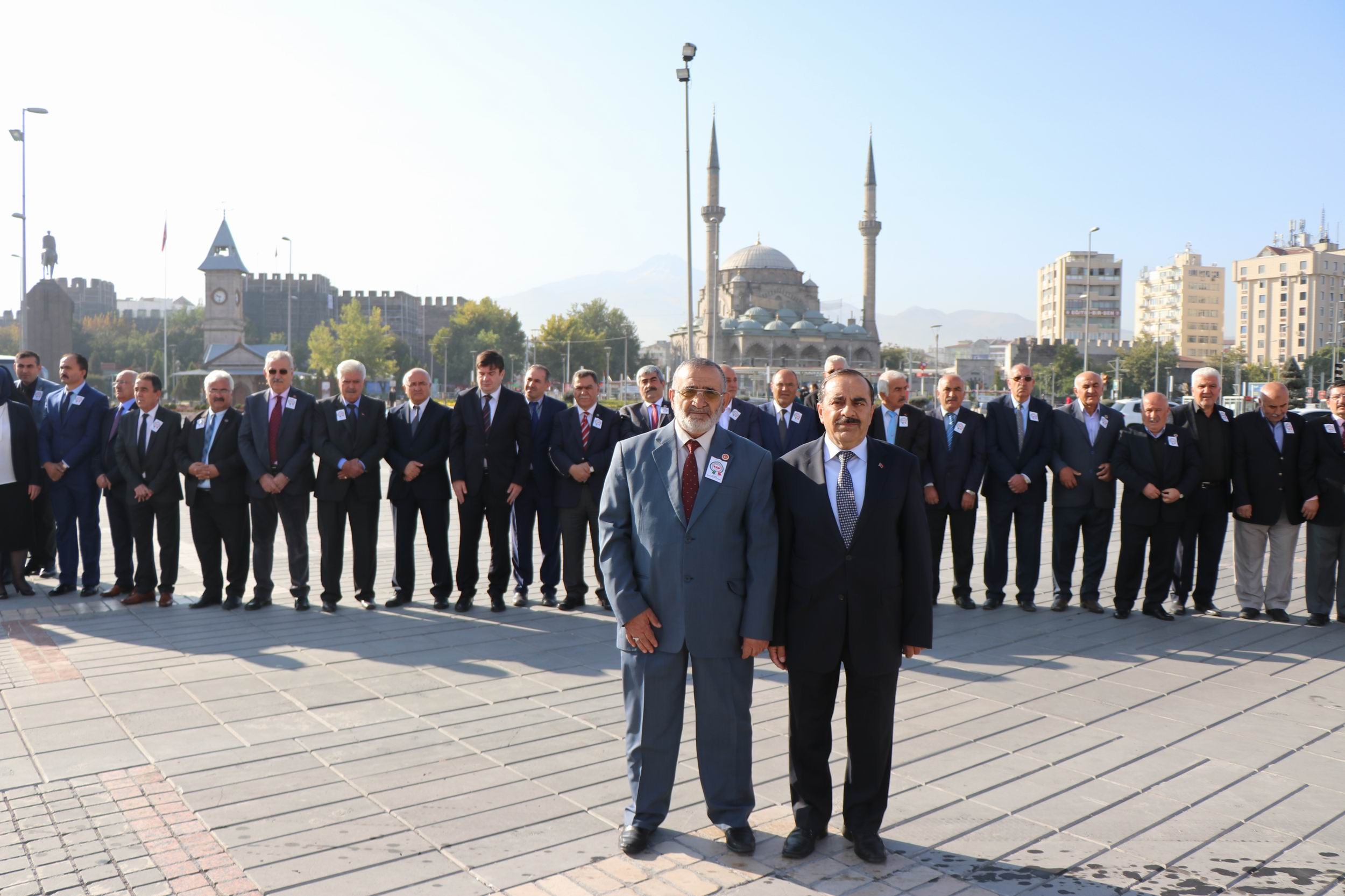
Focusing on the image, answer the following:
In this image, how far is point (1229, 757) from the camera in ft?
15.9

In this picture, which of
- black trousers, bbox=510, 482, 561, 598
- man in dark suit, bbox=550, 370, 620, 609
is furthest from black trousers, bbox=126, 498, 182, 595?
man in dark suit, bbox=550, 370, 620, 609

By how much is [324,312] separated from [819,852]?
393ft

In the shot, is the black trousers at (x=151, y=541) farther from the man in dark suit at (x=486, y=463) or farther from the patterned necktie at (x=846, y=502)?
the patterned necktie at (x=846, y=502)

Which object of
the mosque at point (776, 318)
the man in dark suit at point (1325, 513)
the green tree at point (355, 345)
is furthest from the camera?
the mosque at point (776, 318)

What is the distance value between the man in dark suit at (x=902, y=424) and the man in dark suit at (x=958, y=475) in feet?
0.19

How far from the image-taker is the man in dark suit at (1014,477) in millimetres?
8438

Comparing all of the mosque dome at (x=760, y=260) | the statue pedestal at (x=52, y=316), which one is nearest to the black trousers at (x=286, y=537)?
the statue pedestal at (x=52, y=316)

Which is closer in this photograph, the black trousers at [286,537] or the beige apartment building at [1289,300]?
the black trousers at [286,537]

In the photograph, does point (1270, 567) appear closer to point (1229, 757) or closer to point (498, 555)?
point (1229, 757)

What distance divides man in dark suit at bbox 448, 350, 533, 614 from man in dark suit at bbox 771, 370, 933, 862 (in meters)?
4.81

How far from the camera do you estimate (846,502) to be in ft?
12.3

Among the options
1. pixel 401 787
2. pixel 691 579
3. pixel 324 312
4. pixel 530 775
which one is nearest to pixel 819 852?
pixel 691 579

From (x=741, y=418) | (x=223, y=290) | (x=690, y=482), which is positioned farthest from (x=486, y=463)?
(x=223, y=290)

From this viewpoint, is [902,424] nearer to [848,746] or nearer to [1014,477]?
[1014,477]
